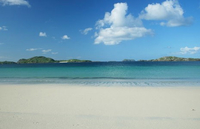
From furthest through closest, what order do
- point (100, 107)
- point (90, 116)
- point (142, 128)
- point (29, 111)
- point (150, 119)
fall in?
point (100, 107) < point (29, 111) < point (90, 116) < point (150, 119) < point (142, 128)

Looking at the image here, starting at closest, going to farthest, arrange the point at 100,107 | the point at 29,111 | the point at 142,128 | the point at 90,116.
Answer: the point at 142,128
the point at 90,116
the point at 29,111
the point at 100,107

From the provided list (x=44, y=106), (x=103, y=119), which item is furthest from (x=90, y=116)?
(x=44, y=106)

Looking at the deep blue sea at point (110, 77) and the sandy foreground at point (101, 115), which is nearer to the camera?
the sandy foreground at point (101, 115)

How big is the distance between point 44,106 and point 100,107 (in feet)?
9.39

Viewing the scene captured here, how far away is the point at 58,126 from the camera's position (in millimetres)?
5207

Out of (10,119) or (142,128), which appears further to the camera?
(10,119)

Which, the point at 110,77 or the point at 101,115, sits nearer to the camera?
the point at 101,115

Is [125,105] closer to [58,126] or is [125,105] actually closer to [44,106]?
[58,126]

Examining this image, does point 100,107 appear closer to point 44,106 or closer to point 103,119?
point 103,119

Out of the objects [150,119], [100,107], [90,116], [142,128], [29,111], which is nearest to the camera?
[142,128]

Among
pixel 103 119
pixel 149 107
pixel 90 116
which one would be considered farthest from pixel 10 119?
pixel 149 107

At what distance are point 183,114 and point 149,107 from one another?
4.84 feet

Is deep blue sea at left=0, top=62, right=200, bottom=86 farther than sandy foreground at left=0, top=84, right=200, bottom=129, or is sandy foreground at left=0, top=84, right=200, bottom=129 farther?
deep blue sea at left=0, top=62, right=200, bottom=86

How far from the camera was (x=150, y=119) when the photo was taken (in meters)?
5.73
